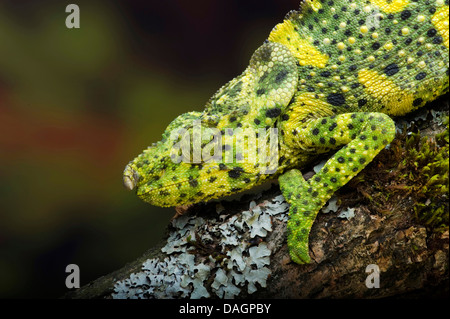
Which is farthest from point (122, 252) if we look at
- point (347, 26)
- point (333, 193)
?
point (347, 26)

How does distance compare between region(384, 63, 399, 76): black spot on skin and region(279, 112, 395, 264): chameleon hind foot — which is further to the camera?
region(384, 63, 399, 76): black spot on skin

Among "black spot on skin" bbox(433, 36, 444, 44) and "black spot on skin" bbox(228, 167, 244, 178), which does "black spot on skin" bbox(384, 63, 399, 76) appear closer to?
"black spot on skin" bbox(433, 36, 444, 44)

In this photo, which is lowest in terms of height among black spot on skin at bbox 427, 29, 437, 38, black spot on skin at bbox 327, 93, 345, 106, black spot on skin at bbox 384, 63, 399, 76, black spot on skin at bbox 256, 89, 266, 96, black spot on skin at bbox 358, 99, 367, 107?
black spot on skin at bbox 358, 99, 367, 107

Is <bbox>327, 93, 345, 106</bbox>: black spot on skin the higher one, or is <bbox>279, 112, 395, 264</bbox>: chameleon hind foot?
<bbox>327, 93, 345, 106</bbox>: black spot on skin

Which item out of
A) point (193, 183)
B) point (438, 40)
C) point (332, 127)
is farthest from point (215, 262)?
point (438, 40)

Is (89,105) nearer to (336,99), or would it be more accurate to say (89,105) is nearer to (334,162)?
(336,99)

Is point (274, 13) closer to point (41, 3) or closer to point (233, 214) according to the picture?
point (41, 3)

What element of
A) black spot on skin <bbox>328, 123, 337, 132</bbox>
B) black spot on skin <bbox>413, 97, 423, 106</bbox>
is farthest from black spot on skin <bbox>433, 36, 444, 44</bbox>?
black spot on skin <bbox>328, 123, 337, 132</bbox>
